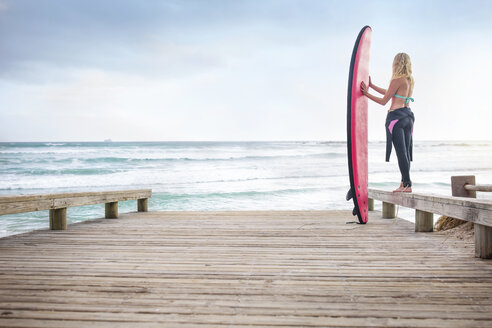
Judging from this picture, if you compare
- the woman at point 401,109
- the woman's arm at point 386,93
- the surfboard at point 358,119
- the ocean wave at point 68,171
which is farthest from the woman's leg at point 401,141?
the ocean wave at point 68,171

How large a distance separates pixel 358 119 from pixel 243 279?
262 centimetres

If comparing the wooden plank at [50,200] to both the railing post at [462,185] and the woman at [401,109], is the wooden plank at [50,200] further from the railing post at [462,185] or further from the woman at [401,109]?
the railing post at [462,185]

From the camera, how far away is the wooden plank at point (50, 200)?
3.32 m

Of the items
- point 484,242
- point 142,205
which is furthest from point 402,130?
point 142,205

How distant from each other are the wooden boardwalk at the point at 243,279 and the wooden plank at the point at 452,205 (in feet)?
1.06

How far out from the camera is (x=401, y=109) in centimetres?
380

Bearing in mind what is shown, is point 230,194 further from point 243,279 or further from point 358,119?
point 243,279

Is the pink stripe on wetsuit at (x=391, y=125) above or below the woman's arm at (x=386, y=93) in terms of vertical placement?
below

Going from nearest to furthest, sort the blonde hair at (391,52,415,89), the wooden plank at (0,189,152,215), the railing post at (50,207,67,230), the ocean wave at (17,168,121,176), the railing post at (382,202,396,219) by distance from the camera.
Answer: the wooden plank at (0,189,152,215) < the blonde hair at (391,52,415,89) < the railing post at (50,207,67,230) < the railing post at (382,202,396,219) < the ocean wave at (17,168,121,176)

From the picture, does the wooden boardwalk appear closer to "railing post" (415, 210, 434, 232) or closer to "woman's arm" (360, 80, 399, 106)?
"railing post" (415, 210, 434, 232)

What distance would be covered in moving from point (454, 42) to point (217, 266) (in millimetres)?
21277

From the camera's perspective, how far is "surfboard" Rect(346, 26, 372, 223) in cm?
394

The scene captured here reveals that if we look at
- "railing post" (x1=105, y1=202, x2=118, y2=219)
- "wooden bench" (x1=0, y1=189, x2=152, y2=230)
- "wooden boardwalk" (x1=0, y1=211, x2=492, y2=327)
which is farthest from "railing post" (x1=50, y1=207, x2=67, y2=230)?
"railing post" (x1=105, y1=202, x2=118, y2=219)

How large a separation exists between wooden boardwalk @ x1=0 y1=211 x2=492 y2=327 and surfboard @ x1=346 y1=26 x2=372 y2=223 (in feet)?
1.79
